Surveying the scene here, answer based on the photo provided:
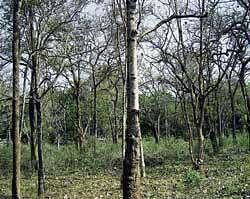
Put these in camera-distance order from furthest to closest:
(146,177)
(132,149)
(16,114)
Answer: (146,177)
(16,114)
(132,149)

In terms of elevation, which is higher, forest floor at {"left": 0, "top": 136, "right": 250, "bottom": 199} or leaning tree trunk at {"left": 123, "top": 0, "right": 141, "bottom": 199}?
leaning tree trunk at {"left": 123, "top": 0, "right": 141, "bottom": 199}

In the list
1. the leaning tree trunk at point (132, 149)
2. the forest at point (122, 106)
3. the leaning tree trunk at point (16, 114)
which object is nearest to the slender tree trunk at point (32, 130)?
the forest at point (122, 106)

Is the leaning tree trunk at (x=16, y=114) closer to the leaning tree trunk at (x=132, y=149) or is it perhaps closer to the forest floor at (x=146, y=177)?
the forest floor at (x=146, y=177)

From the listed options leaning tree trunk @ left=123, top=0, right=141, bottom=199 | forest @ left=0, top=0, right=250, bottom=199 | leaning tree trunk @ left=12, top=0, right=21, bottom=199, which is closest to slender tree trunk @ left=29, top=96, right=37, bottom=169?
forest @ left=0, top=0, right=250, bottom=199

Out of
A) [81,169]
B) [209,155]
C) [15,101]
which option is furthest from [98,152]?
[15,101]

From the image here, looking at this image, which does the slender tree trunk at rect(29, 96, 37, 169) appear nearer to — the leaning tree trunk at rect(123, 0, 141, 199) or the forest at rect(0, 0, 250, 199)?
the forest at rect(0, 0, 250, 199)

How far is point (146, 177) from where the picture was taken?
19.2 meters

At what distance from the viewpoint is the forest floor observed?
47.2ft

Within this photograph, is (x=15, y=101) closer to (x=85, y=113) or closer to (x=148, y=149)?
(x=148, y=149)

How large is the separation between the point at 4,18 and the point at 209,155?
15301 mm

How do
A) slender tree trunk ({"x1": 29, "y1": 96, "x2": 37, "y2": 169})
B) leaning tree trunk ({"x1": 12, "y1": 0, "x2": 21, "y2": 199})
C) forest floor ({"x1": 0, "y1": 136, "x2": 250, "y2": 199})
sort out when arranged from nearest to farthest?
1. leaning tree trunk ({"x1": 12, "y1": 0, "x2": 21, "y2": 199})
2. forest floor ({"x1": 0, "y1": 136, "x2": 250, "y2": 199})
3. slender tree trunk ({"x1": 29, "y1": 96, "x2": 37, "y2": 169})

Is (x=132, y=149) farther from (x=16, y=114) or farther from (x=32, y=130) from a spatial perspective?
(x=32, y=130)

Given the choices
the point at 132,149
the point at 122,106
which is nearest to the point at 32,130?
the point at 122,106

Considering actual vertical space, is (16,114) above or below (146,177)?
above
